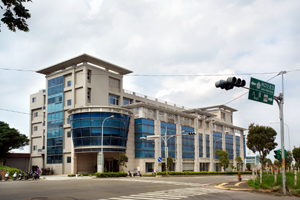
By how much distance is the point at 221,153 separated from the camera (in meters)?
73.2

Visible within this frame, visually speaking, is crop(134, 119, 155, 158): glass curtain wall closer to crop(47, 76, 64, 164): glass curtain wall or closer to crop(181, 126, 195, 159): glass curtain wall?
crop(181, 126, 195, 159): glass curtain wall

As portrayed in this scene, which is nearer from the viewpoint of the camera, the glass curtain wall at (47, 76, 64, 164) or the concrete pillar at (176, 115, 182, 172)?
the glass curtain wall at (47, 76, 64, 164)

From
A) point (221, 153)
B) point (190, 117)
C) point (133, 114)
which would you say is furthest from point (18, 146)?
point (221, 153)

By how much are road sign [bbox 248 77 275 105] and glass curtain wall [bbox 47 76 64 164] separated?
50.8 metres

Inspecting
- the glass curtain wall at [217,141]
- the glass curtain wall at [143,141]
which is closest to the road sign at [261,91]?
the glass curtain wall at [143,141]

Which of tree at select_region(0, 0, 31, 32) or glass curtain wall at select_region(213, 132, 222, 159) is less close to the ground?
tree at select_region(0, 0, 31, 32)

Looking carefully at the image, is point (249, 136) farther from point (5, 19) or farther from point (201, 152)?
point (201, 152)

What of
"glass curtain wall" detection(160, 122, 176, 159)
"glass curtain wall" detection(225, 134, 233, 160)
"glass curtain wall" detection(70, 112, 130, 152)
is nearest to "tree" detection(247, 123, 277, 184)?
"glass curtain wall" detection(70, 112, 130, 152)

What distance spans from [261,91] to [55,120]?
175 feet

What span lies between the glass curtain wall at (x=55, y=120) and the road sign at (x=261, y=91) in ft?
167

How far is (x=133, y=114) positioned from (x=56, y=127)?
16.6m

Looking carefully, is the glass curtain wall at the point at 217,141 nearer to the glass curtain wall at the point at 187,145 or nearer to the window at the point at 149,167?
the glass curtain wall at the point at 187,145

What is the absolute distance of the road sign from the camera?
18.5m

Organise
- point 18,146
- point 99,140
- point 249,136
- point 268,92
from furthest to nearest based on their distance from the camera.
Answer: point 18,146 → point 99,140 → point 249,136 → point 268,92
